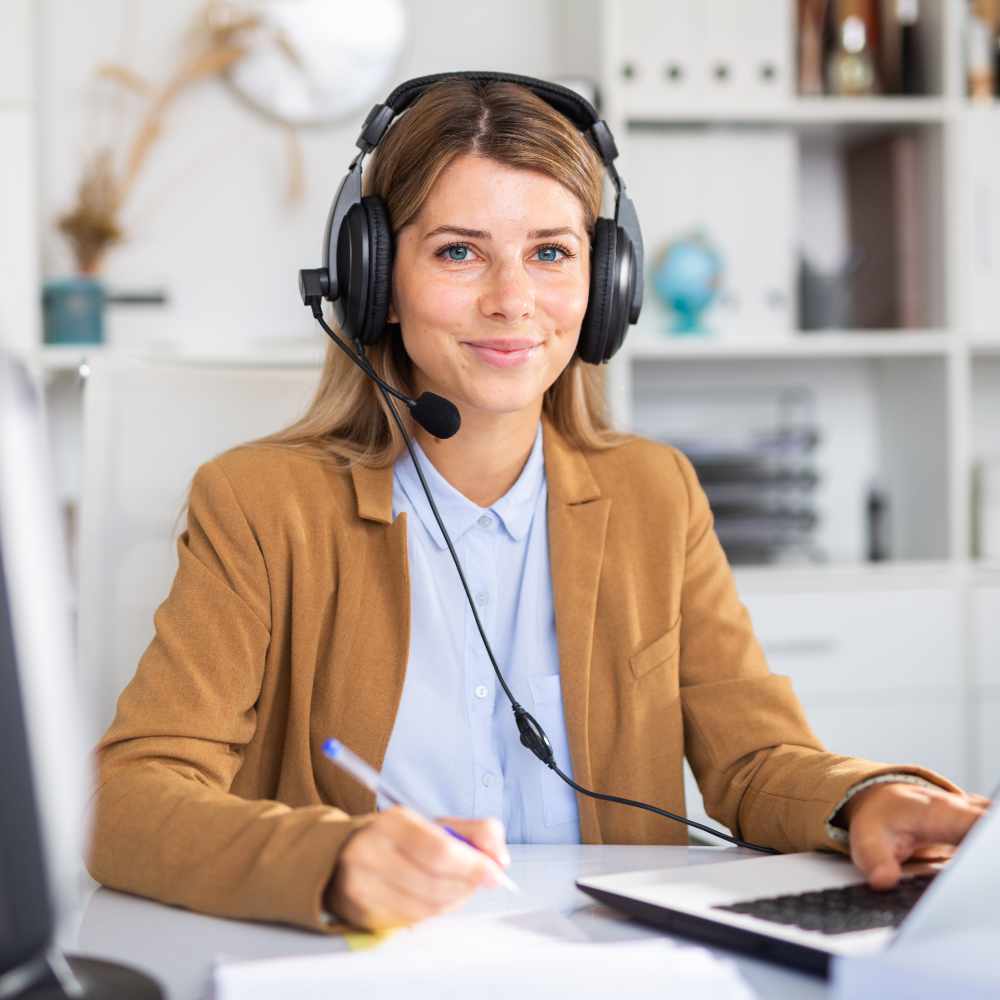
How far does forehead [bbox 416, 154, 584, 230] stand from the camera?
4.16 feet

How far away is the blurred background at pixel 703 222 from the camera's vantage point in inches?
105

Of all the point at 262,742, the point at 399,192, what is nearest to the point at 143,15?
the point at 399,192

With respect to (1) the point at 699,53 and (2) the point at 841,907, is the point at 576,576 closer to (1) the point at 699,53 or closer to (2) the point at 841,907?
(2) the point at 841,907

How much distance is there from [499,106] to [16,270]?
1615 mm

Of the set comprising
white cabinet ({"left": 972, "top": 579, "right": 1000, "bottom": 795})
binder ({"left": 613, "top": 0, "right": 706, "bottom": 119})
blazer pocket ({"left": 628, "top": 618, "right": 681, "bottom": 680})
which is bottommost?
white cabinet ({"left": 972, "top": 579, "right": 1000, "bottom": 795})

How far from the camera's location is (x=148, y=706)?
1.06 meters

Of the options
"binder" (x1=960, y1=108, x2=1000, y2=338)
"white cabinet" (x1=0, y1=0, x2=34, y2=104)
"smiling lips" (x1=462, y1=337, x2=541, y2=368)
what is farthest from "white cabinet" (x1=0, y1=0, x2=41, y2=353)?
"binder" (x1=960, y1=108, x2=1000, y2=338)

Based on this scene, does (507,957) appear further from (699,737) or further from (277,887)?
(699,737)

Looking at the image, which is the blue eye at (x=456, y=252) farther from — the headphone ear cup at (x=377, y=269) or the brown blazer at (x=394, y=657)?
the brown blazer at (x=394, y=657)

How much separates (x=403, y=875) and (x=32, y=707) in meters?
0.32

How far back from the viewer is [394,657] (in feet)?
4.03

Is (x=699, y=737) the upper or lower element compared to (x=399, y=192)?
lower

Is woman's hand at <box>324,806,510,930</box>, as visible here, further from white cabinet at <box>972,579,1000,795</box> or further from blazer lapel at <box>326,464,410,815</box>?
white cabinet at <box>972,579,1000,795</box>

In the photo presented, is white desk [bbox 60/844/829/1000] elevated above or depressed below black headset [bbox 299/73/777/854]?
below
